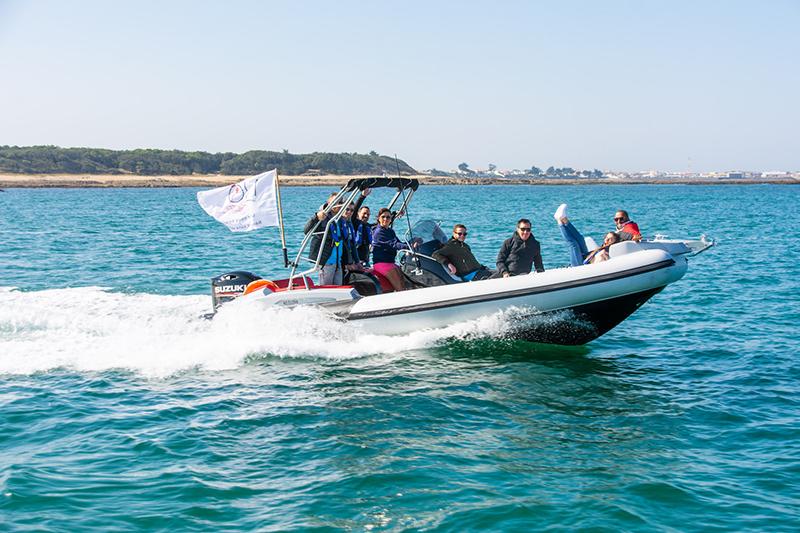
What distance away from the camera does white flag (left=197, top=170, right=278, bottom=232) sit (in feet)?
33.0

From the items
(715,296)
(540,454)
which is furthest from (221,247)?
(540,454)

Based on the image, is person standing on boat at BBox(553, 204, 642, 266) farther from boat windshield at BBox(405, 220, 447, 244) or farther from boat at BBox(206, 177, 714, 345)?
boat windshield at BBox(405, 220, 447, 244)

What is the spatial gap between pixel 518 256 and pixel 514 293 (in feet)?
2.69

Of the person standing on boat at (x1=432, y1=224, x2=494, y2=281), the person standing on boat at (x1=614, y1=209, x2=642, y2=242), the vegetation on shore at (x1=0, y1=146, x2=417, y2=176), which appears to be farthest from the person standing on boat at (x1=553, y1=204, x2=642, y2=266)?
the vegetation on shore at (x1=0, y1=146, x2=417, y2=176)

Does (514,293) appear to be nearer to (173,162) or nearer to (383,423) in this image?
(383,423)

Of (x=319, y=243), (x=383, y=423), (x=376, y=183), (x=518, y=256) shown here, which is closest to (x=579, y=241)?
(x=518, y=256)

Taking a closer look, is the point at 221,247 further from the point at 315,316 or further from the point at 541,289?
the point at 541,289

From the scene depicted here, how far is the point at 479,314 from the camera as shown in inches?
379

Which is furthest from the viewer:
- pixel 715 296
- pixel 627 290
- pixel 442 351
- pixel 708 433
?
pixel 715 296

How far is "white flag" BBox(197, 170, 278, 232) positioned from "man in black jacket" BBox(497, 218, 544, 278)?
9.86 ft

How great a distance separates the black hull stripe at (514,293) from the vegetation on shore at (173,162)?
11026cm

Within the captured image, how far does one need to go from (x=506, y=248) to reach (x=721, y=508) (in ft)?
16.6

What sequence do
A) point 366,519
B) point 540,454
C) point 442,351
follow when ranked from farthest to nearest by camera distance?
point 442,351 < point 540,454 < point 366,519

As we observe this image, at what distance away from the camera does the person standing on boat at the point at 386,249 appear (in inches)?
415
